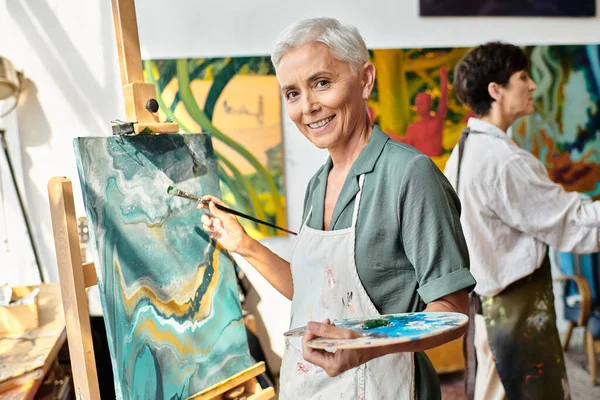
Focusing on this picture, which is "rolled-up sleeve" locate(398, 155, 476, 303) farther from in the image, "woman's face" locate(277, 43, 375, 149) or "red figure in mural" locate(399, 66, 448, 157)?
"red figure in mural" locate(399, 66, 448, 157)

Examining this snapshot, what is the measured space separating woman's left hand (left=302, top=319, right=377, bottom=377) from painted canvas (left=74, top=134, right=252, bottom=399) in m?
0.63

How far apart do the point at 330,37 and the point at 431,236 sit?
478mm

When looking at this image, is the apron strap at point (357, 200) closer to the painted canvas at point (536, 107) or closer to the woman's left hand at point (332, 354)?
the woman's left hand at point (332, 354)

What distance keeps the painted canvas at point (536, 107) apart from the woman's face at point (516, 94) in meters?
1.15

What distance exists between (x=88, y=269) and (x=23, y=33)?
2.19m

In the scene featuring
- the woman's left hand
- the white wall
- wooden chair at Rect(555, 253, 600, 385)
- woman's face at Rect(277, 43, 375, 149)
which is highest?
the white wall

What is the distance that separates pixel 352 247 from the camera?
47.1 inches

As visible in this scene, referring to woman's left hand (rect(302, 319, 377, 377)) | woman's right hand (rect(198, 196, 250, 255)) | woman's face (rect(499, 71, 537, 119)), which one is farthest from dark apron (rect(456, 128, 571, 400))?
woman's left hand (rect(302, 319, 377, 377))

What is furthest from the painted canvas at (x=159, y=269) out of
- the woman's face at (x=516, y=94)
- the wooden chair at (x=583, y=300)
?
the wooden chair at (x=583, y=300)

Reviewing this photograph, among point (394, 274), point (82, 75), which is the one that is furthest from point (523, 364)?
point (82, 75)

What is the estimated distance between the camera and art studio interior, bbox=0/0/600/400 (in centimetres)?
120

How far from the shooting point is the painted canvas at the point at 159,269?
1406mm

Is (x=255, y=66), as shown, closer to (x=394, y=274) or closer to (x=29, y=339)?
(x=29, y=339)

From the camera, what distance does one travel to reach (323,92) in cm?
123
